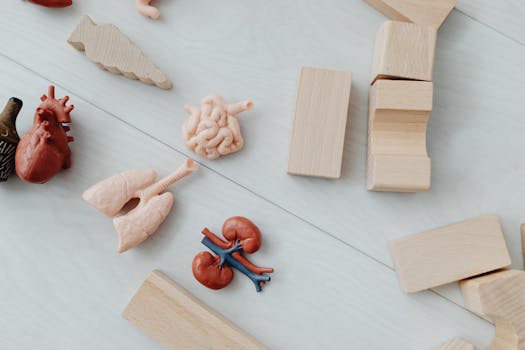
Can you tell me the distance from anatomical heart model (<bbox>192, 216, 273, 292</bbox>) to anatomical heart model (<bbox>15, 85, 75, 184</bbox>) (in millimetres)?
219

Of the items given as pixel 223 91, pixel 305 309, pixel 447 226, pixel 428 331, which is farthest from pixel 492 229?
pixel 223 91

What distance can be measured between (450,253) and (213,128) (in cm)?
36

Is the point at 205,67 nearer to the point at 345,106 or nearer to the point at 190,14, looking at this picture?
the point at 190,14

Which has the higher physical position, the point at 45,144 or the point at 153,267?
the point at 45,144

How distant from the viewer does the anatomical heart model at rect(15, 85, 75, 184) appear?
2.24ft

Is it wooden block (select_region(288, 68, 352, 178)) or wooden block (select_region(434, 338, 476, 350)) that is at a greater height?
wooden block (select_region(288, 68, 352, 178))

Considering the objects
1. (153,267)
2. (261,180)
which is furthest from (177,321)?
(261,180)

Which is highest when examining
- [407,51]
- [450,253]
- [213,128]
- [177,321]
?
[407,51]

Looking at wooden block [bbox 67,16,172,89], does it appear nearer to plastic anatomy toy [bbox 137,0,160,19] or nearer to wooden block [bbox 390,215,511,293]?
plastic anatomy toy [bbox 137,0,160,19]

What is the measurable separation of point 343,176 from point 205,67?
0.25 m

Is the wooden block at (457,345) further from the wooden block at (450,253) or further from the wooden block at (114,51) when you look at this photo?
the wooden block at (114,51)

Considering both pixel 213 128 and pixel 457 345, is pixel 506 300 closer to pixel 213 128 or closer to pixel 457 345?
pixel 457 345

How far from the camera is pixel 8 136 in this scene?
2.30 feet

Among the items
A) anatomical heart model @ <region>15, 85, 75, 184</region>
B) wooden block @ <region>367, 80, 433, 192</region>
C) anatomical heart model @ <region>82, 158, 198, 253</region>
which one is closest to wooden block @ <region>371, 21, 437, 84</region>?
wooden block @ <region>367, 80, 433, 192</region>
